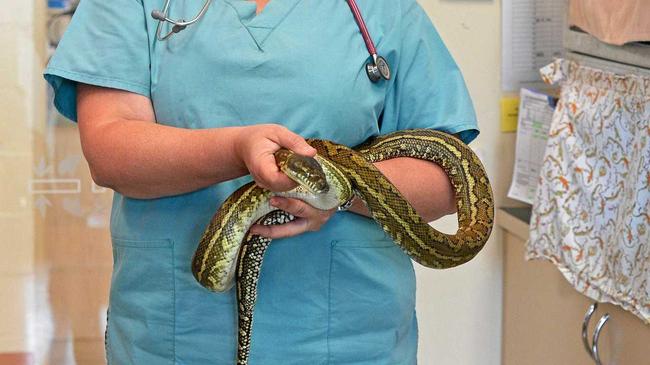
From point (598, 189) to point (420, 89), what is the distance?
801 millimetres

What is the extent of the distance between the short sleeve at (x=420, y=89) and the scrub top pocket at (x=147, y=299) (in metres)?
0.38

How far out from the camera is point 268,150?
45.0 inches

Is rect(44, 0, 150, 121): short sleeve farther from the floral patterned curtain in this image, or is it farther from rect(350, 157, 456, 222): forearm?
the floral patterned curtain

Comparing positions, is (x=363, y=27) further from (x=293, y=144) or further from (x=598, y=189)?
(x=598, y=189)

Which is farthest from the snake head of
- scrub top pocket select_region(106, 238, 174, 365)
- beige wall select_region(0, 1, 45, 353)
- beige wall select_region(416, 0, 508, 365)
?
beige wall select_region(0, 1, 45, 353)

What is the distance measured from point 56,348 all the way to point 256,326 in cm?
169

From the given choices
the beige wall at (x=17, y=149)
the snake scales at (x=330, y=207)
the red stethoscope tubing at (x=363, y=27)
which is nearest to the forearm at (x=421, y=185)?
the snake scales at (x=330, y=207)

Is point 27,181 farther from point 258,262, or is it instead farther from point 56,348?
point 258,262

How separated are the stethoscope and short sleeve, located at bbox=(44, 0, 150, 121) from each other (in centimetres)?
4

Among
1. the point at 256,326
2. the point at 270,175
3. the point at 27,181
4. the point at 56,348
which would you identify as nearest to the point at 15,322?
the point at 56,348

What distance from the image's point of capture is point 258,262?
4.54ft

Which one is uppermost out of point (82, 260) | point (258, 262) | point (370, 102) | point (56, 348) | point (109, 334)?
point (370, 102)

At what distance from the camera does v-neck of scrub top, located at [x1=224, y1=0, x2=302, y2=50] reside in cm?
139

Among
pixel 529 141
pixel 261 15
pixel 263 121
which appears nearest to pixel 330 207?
pixel 263 121
